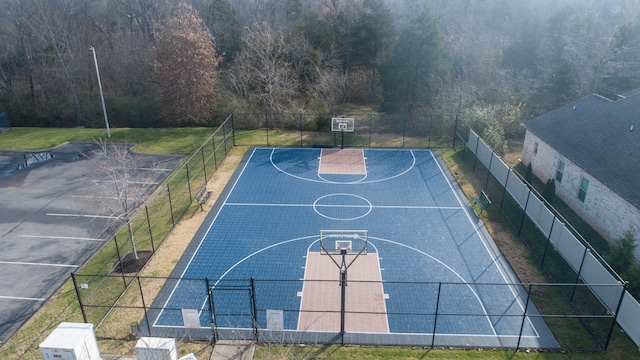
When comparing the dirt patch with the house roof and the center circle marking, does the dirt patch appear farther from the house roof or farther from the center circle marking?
the house roof

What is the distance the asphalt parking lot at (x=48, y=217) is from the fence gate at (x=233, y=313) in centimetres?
531

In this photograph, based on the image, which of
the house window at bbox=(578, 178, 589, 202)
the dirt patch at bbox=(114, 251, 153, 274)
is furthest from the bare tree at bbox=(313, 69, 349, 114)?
the dirt patch at bbox=(114, 251, 153, 274)

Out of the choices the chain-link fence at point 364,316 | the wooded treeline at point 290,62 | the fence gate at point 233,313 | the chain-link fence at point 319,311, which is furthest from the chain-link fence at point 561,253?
the fence gate at point 233,313

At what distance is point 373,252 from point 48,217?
51.8ft

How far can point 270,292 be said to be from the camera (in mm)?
16703

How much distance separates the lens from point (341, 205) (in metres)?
23.4

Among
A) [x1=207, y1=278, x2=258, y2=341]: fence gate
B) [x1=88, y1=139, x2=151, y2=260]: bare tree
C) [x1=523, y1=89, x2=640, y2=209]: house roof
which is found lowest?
[x1=207, y1=278, x2=258, y2=341]: fence gate

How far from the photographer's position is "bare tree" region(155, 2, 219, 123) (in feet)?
107

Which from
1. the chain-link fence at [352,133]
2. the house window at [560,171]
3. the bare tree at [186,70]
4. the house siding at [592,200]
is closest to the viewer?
the house siding at [592,200]

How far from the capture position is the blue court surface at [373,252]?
50.0ft

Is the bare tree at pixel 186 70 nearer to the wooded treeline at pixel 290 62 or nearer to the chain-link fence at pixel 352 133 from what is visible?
the wooded treeline at pixel 290 62

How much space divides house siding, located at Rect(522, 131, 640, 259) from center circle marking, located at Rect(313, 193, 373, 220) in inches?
399

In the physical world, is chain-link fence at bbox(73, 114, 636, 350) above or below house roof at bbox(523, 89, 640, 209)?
below

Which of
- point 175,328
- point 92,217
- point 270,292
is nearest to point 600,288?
point 270,292
